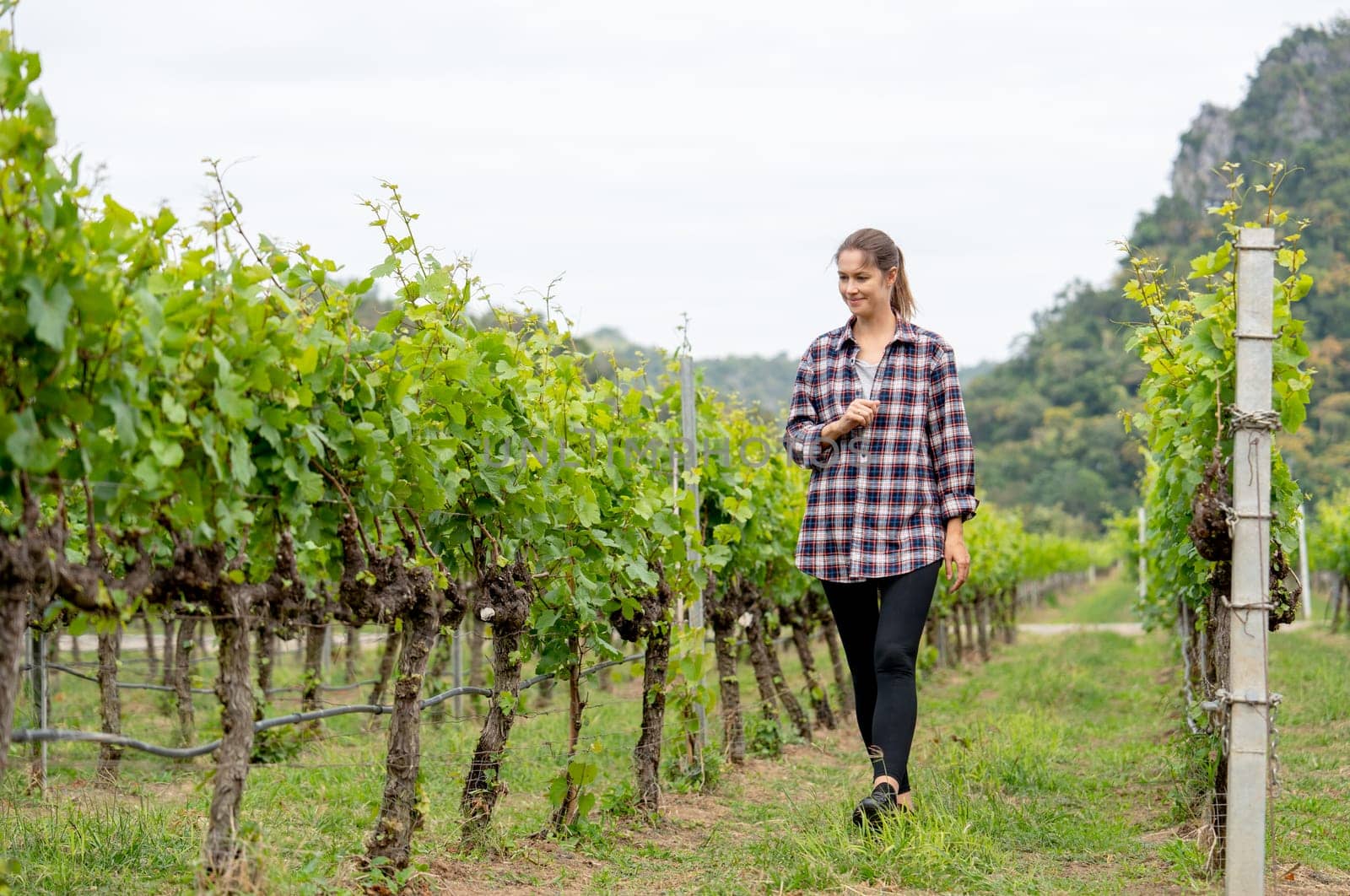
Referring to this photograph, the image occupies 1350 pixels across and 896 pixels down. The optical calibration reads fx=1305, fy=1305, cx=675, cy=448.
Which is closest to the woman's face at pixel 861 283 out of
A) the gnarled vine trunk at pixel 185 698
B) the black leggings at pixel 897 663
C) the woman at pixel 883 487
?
the woman at pixel 883 487

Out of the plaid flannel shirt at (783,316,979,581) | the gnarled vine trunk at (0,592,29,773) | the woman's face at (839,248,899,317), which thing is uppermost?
the woman's face at (839,248,899,317)

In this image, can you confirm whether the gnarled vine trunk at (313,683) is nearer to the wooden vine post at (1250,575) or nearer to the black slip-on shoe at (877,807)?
the black slip-on shoe at (877,807)

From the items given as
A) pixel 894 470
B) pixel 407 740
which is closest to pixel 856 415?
pixel 894 470

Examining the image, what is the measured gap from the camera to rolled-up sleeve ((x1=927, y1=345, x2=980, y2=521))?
441cm

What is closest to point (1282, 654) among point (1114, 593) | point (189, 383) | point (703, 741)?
point (703, 741)

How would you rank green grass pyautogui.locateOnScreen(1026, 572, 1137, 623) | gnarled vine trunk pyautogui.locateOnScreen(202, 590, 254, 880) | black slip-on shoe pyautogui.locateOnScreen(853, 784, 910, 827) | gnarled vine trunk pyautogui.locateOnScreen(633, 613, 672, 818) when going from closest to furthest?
gnarled vine trunk pyautogui.locateOnScreen(202, 590, 254, 880), black slip-on shoe pyautogui.locateOnScreen(853, 784, 910, 827), gnarled vine trunk pyautogui.locateOnScreen(633, 613, 672, 818), green grass pyautogui.locateOnScreen(1026, 572, 1137, 623)

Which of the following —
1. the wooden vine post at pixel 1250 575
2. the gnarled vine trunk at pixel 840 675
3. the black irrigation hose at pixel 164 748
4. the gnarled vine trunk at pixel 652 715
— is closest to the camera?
the black irrigation hose at pixel 164 748

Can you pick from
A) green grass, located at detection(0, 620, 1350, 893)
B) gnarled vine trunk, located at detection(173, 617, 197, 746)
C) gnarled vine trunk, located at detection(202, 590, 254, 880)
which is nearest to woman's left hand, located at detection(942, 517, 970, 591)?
green grass, located at detection(0, 620, 1350, 893)

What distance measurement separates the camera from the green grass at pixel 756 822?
3.92m

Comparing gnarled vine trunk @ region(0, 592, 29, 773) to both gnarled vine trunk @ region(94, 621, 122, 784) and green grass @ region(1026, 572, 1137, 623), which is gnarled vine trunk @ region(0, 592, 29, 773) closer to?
gnarled vine trunk @ region(94, 621, 122, 784)

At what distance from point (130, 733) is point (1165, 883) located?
7.30 metres

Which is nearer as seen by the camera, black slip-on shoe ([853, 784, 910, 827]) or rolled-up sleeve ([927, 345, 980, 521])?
black slip-on shoe ([853, 784, 910, 827])

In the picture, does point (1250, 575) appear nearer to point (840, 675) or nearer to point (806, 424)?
point (806, 424)

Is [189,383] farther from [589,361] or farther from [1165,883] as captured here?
[1165,883]
